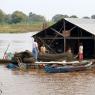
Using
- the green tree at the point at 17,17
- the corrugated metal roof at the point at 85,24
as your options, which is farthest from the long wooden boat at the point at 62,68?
the green tree at the point at 17,17

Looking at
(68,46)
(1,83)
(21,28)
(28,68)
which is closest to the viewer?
(1,83)

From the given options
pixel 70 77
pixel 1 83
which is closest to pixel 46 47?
pixel 70 77

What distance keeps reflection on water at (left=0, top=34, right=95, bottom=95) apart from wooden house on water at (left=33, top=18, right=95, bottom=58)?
12.2 ft

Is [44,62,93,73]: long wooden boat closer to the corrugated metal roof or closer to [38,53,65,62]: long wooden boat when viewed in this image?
[38,53,65,62]: long wooden boat

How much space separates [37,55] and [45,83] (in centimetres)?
470

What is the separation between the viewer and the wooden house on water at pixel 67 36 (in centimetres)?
3045

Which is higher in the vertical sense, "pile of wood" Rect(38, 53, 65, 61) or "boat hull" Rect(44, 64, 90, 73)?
"pile of wood" Rect(38, 53, 65, 61)

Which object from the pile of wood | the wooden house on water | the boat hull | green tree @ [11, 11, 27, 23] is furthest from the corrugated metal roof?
green tree @ [11, 11, 27, 23]

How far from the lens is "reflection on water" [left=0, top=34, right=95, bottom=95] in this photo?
21.5 m

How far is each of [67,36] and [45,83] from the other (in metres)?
7.05

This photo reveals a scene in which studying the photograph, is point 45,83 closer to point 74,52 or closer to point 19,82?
point 19,82

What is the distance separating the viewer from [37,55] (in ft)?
93.6

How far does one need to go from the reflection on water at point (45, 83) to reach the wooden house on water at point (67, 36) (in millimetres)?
3728

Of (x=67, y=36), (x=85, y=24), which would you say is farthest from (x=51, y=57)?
(x=85, y=24)
